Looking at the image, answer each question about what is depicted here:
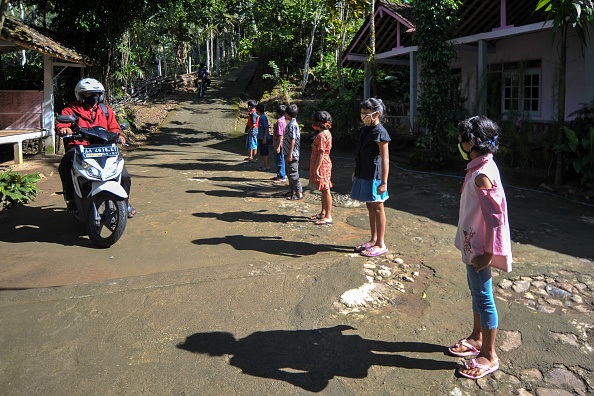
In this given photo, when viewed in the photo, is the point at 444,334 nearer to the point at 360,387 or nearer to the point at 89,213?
the point at 360,387

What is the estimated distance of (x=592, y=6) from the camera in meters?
8.04

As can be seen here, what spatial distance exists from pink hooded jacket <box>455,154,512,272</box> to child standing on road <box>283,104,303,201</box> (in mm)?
4683

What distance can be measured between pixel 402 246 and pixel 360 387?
9.39 ft

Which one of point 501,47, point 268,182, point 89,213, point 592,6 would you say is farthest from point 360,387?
point 501,47

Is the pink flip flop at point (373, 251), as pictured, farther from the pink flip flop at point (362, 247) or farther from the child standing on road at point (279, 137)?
the child standing on road at point (279, 137)

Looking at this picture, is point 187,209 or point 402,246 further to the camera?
point 187,209

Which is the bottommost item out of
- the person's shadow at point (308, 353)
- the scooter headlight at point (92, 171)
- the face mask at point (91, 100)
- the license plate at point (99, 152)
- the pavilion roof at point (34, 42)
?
the person's shadow at point (308, 353)

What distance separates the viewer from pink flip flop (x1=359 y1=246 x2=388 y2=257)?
518 centimetres

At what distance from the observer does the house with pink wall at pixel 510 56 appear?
33.6 feet

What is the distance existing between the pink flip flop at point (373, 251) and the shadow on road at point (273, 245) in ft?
0.69

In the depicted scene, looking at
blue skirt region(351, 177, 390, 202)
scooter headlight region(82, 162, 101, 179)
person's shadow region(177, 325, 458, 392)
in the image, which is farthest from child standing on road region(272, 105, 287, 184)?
person's shadow region(177, 325, 458, 392)

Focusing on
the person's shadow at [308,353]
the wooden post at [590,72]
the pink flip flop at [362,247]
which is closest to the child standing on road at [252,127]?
the pink flip flop at [362,247]

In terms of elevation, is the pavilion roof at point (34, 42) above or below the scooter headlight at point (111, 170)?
above

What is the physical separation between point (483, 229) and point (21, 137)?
11496 millimetres
